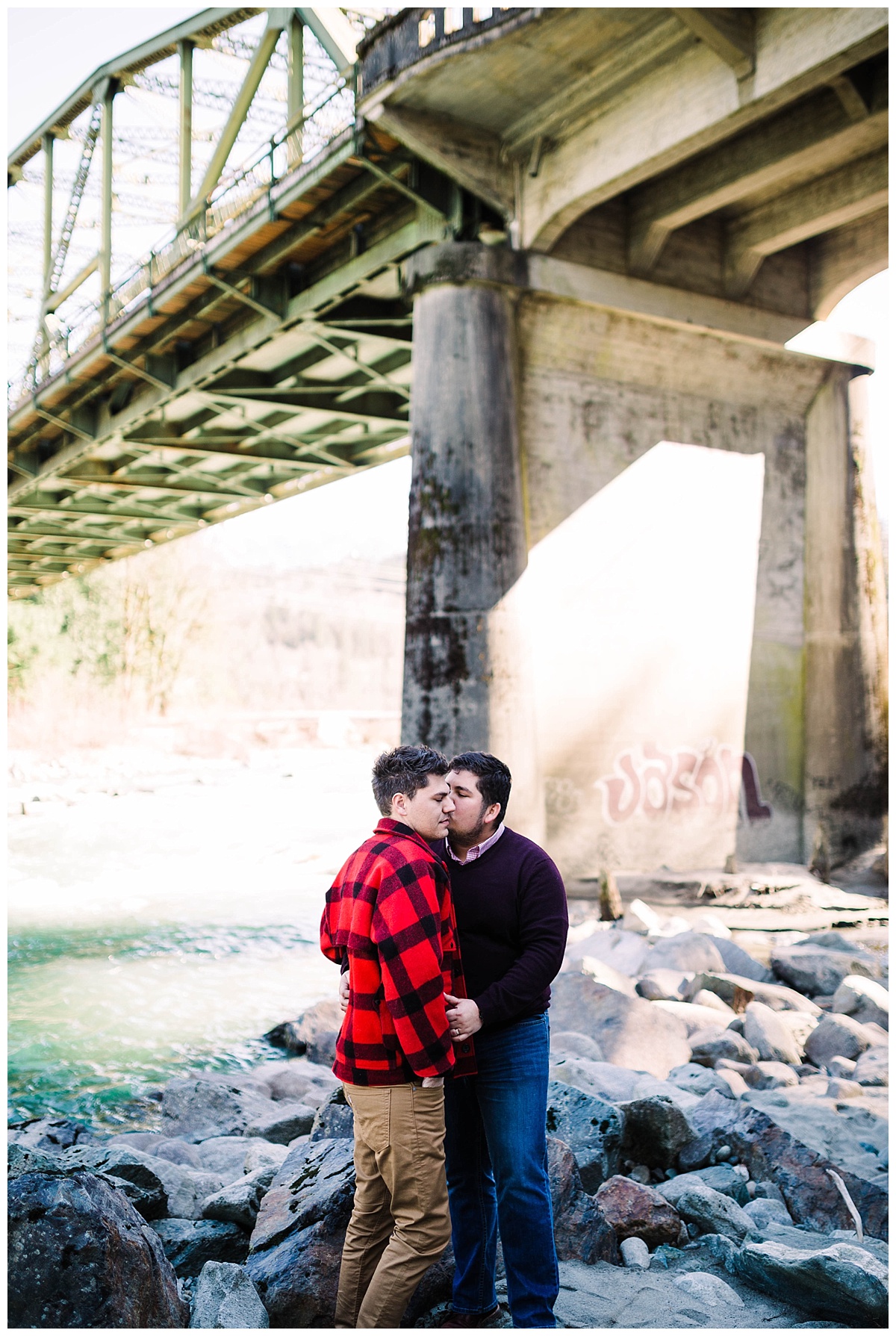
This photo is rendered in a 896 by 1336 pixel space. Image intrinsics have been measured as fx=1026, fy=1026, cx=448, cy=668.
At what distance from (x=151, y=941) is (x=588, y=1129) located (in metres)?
10.2

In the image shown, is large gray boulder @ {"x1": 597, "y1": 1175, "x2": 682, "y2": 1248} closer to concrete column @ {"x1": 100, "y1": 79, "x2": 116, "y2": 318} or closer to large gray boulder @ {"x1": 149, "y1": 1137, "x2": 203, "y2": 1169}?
large gray boulder @ {"x1": 149, "y1": 1137, "x2": 203, "y2": 1169}

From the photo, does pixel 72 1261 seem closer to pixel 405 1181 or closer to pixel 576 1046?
pixel 405 1181

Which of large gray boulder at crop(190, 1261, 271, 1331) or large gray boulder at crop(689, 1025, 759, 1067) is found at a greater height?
large gray boulder at crop(190, 1261, 271, 1331)

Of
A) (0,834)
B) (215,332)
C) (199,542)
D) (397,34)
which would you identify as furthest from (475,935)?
(199,542)

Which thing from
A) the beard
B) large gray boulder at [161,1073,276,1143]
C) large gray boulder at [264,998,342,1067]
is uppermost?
the beard

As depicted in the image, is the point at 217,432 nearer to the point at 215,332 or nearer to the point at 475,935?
the point at 215,332

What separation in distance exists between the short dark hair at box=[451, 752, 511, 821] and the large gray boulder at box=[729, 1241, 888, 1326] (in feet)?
6.27

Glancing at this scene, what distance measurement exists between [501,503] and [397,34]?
4.73 m

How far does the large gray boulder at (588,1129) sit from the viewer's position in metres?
4.44

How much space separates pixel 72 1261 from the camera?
295 cm

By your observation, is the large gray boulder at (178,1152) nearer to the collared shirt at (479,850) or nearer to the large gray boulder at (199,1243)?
the large gray boulder at (199,1243)

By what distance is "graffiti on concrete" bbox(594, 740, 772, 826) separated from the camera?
474 inches

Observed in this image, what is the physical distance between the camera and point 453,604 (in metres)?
10.8

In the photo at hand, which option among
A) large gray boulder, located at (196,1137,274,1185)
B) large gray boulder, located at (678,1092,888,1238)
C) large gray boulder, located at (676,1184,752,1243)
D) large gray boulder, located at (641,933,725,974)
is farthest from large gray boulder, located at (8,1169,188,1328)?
large gray boulder, located at (641,933,725,974)
